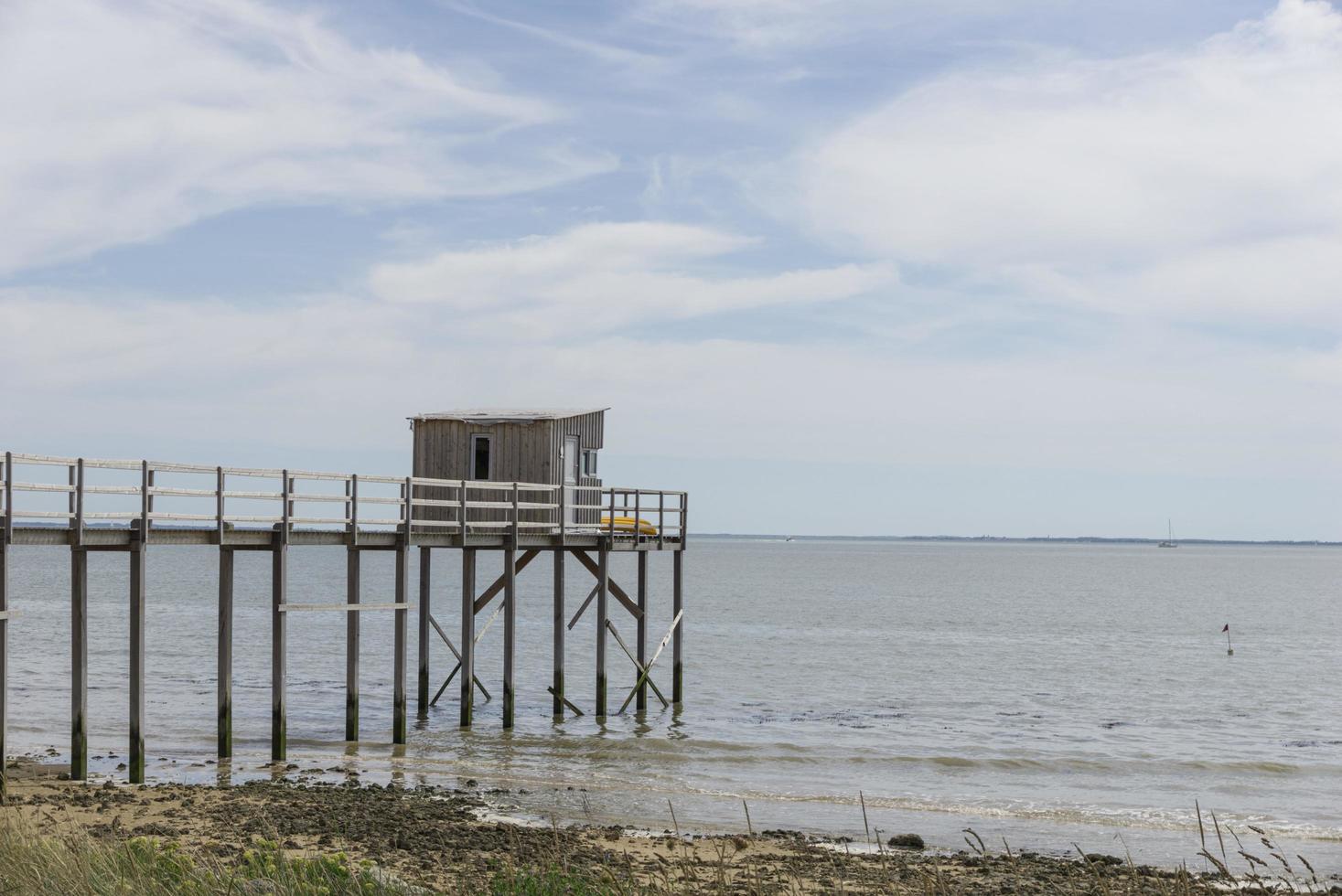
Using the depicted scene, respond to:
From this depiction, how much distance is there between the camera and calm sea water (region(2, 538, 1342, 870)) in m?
20.4

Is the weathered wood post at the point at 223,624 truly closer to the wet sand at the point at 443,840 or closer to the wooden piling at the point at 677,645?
the wet sand at the point at 443,840

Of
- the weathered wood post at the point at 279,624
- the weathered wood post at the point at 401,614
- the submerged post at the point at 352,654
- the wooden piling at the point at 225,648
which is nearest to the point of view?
the wooden piling at the point at 225,648

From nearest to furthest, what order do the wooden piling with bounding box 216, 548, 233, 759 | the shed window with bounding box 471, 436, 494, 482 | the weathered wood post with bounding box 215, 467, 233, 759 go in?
1. the weathered wood post with bounding box 215, 467, 233, 759
2. the wooden piling with bounding box 216, 548, 233, 759
3. the shed window with bounding box 471, 436, 494, 482

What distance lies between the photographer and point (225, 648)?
65.5 feet

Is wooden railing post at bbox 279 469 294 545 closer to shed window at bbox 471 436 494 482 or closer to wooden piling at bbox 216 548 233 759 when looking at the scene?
wooden piling at bbox 216 548 233 759

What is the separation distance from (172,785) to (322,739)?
5.68 meters

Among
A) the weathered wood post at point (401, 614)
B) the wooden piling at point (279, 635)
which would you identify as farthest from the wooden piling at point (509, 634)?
the wooden piling at point (279, 635)

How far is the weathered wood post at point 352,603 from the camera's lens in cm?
2144

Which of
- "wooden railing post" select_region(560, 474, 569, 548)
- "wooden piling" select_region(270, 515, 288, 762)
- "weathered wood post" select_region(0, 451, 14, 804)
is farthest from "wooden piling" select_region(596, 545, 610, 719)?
"weathered wood post" select_region(0, 451, 14, 804)

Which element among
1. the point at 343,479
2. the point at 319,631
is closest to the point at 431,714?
the point at 343,479

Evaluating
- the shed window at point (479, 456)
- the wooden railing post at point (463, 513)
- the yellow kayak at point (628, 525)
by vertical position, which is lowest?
the yellow kayak at point (628, 525)

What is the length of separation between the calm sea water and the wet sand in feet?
5.66

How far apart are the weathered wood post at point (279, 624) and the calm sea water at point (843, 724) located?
2.74 feet

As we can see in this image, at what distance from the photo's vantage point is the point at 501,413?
2889cm
